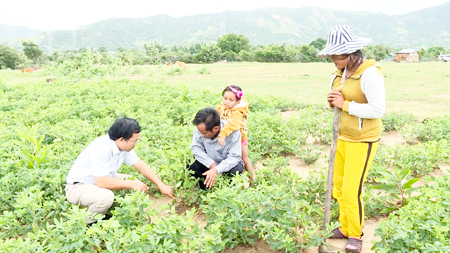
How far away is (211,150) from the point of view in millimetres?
4289

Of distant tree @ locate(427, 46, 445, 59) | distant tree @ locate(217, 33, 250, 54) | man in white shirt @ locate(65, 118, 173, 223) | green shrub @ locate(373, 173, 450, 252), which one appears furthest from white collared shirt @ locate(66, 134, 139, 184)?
distant tree @ locate(427, 46, 445, 59)

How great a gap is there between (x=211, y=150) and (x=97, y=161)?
142 centimetres

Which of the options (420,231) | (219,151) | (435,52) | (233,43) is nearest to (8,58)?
(233,43)

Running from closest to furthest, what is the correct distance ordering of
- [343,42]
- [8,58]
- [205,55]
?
1. [343,42]
2. [8,58]
3. [205,55]

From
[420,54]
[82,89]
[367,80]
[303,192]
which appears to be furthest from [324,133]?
[420,54]

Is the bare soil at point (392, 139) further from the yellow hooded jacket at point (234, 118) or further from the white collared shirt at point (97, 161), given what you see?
the white collared shirt at point (97, 161)

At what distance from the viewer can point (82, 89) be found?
35.6 feet

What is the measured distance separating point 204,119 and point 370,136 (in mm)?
1812

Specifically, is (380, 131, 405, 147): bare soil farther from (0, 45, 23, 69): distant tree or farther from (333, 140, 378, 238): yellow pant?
(0, 45, 23, 69): distant tree

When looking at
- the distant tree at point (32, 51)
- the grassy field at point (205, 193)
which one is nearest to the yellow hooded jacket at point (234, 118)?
the grassy field at point (205, 193)

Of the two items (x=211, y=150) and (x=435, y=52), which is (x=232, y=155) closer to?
(x=211, y=150)

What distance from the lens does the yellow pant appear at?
304 cm

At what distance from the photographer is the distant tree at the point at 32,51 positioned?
52.4 meters

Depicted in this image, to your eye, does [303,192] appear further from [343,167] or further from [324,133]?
[324,133]
